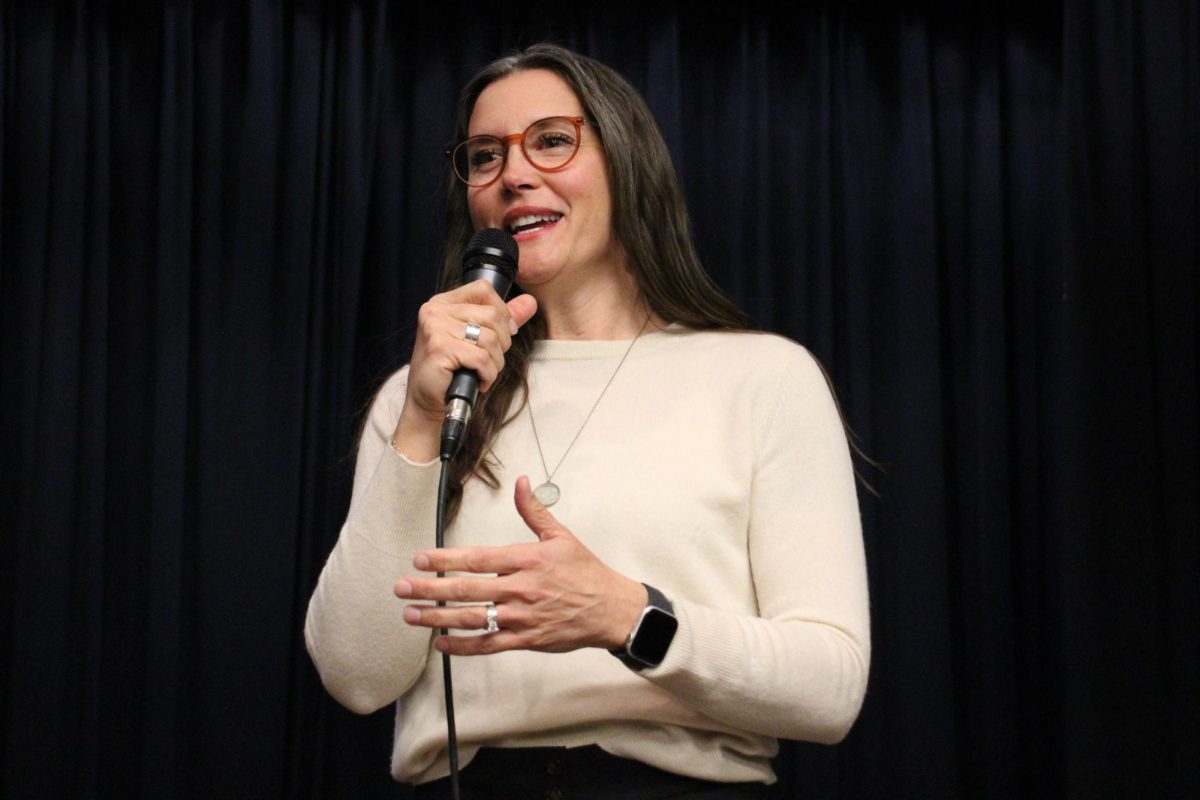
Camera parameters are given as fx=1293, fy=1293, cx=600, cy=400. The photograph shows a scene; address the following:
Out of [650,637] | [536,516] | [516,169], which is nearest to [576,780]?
[650,637]

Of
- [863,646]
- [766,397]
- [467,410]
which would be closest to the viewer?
[467,410]

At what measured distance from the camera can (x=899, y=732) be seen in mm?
2631

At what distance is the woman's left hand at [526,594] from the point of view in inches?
48.2

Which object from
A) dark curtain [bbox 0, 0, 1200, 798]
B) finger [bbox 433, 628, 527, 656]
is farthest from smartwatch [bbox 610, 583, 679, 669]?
dark curtain [bbox 0, 0, 1200, 798]

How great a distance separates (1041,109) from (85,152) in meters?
2.04

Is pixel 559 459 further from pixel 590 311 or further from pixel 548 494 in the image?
pixel 590 311

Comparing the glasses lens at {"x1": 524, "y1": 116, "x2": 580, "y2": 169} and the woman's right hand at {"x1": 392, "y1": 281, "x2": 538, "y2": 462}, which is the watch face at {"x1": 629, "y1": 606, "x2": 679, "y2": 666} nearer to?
the woman's right hand at {"x1": 392, "y1": 281, "x2": 538, "y2": 462}

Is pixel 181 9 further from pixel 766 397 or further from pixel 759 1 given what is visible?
pixel 766 397

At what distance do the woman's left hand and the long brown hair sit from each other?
0.54 meters

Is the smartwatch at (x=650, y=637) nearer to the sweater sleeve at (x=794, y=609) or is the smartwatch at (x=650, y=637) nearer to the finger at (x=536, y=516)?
the sweater sleeve at (x=794, y=609)

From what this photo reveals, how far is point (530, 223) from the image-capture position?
178 centimetres

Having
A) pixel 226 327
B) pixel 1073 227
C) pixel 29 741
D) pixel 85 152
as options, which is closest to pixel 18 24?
pixel 85 152

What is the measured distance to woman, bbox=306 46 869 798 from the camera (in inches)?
52.1

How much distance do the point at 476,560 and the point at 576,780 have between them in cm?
38
